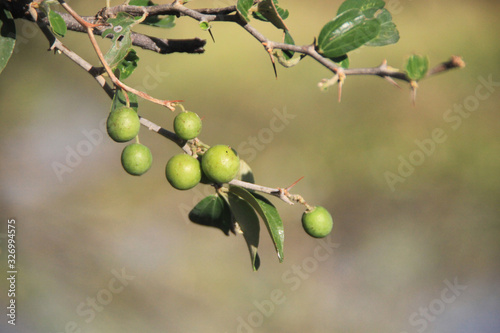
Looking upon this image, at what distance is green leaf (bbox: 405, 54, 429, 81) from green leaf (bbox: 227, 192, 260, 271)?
391mm

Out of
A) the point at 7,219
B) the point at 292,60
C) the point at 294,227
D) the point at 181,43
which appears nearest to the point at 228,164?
the point at 292,60

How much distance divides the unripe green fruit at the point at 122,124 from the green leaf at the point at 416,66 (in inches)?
16.5

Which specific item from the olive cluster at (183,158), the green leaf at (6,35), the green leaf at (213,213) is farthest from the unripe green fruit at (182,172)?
the green leaf at (6,35)

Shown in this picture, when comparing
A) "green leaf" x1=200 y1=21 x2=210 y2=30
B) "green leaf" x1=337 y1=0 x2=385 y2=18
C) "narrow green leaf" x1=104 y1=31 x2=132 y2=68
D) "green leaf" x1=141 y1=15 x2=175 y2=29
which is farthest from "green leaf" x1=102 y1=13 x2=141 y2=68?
"green leaf" x1=337 y1=0 x2=385 y2=18

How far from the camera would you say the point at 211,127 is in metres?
2.88

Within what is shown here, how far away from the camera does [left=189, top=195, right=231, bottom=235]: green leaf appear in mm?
906

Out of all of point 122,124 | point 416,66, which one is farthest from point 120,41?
point 416,66

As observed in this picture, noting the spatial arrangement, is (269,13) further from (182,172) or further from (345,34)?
(182,172)

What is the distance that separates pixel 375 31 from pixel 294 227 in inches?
90.4

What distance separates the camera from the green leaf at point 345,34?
2.25 ft

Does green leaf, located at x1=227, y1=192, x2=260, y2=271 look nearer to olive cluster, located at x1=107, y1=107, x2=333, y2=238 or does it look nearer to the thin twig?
olive cluster, located at x1=107, y1=107, x2=333, y2=238

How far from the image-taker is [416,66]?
524 millimetres

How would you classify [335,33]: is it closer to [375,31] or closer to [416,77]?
[375,31]

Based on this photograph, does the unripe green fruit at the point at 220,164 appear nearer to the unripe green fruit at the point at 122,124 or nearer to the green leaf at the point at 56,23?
the unripe green fruit at the point at 122,124
